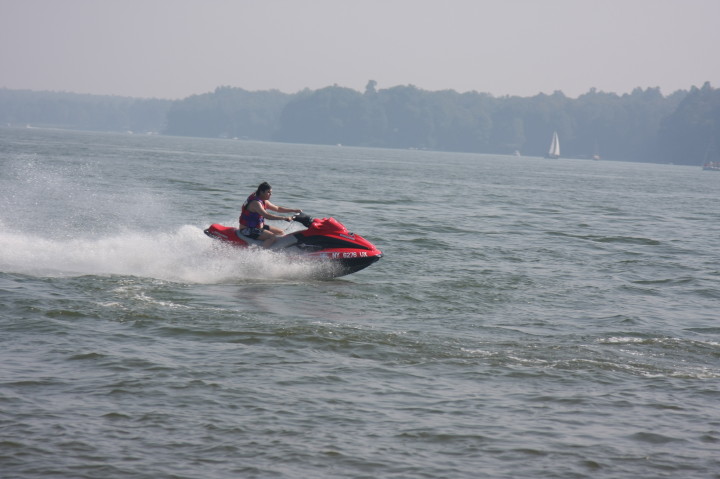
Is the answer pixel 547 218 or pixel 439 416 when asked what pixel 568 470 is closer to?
pixel 439 416

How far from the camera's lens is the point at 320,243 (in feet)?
48.6

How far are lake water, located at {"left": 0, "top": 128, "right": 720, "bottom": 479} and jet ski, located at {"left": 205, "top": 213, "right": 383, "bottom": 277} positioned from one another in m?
0.25

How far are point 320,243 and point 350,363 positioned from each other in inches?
208

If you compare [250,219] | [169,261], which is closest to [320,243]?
[250,219]

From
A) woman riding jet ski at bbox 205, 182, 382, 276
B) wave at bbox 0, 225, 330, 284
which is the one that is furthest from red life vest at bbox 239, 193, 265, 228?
wave at bbox 0, 225, 330, 284

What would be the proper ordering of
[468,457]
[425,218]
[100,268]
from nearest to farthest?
[468,457] → [100,268] → [425,218]

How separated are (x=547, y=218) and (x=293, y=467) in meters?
26.4

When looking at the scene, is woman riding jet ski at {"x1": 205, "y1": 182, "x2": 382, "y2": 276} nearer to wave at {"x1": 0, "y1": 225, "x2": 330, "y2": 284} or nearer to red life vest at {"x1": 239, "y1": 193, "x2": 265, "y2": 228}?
red life vest at {"x1": 239, "y1": 193, "x2": 265, "y2": 228}

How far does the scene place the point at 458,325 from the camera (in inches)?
471

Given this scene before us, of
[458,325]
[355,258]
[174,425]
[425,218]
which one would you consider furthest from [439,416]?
[425,218]

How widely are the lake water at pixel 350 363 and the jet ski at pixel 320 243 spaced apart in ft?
0.83

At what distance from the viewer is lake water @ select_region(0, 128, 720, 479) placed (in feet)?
23.6

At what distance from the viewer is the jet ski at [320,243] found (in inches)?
583

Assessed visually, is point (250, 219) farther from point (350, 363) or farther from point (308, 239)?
point (350, 363)
